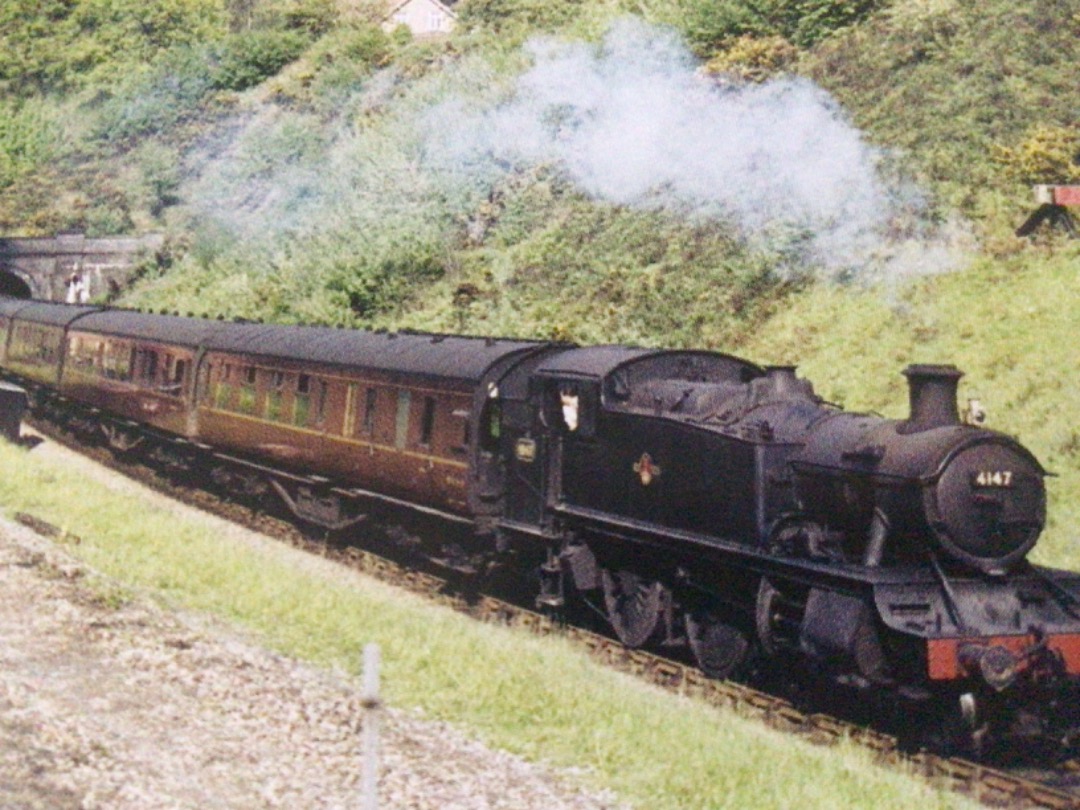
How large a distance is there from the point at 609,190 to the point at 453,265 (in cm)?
500

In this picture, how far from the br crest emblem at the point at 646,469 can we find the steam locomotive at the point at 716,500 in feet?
0.07

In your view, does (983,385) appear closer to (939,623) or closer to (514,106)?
(939,623)

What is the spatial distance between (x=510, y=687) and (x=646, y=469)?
3189mm

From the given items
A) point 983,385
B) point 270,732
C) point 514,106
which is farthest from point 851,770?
point 514,106

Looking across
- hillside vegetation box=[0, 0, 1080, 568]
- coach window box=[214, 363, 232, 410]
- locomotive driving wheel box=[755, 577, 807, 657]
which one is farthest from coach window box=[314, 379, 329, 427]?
locomotive driving wheel box=[755, 577, 807, 657]

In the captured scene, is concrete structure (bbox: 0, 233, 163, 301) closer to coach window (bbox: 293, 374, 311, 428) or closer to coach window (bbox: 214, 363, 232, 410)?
coach window (bbox: 214, 363, 232, 410)

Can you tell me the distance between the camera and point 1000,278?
73.2 ft

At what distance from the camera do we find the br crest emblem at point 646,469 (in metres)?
13.0

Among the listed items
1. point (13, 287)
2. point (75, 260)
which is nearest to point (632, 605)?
point (75, 260)

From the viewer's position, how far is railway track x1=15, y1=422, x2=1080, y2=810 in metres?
10.0

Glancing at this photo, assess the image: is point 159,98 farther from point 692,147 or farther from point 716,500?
point 716,500

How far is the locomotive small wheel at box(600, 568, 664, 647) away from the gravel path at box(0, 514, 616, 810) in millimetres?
3918

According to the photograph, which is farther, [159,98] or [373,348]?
[159,98]

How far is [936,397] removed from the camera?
37.2 ft
